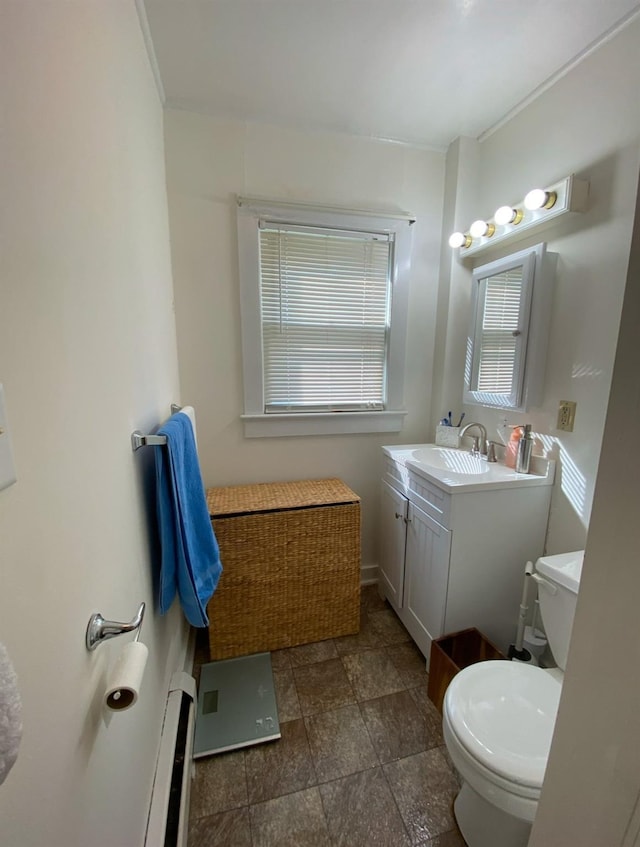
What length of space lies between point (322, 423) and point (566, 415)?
3.77 ft

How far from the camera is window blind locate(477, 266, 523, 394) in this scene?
5.17 feet

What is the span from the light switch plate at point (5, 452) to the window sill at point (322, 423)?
147 centimetres

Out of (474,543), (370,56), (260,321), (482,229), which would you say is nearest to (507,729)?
(474,543)

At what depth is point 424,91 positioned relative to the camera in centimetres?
151

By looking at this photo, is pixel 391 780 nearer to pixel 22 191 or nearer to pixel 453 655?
pixel 453 655

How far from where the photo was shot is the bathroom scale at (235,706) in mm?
1290

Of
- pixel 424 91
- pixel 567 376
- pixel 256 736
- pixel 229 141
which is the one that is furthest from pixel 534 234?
pixel 256 736

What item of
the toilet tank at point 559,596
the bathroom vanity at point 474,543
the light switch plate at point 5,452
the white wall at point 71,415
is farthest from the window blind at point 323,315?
the light switch plate at point 5,452

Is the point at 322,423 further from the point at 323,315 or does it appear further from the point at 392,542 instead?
the point at 392,542

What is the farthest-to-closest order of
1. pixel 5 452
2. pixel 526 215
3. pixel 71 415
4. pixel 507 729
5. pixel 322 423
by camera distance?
1. pixel 322 423
2. pixel 526 215
3. pixel 507 729
4. pixel 71 415
5. pixel 5 452

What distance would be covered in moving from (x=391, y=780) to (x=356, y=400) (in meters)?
1.60

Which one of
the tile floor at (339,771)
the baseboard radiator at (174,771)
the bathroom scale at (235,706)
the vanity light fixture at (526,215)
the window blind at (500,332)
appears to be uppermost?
the vanity light fixture at (526,215)

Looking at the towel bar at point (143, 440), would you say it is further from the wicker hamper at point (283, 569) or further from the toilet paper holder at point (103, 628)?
the wicker hamper at point (283, 569)

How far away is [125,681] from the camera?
0.60 meters
